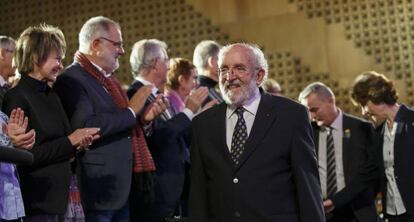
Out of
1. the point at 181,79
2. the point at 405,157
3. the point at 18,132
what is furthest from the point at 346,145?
the point at 18,132

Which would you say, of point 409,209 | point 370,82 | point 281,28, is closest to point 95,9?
point 281,28

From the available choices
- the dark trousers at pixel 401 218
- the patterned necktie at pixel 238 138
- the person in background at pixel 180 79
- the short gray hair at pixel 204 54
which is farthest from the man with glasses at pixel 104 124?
the dark trousers at pixel 401 218

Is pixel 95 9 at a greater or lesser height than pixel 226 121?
greater

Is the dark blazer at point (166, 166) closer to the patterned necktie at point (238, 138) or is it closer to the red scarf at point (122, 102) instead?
the red scarf at point (122, 102)

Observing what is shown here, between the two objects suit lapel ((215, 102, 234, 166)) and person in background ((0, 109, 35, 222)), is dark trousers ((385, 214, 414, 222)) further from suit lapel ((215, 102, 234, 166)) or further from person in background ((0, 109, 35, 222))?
person in background ((0, 109, 35, 222))

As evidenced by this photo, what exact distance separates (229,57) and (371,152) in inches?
93.2

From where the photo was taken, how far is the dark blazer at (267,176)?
3.42m

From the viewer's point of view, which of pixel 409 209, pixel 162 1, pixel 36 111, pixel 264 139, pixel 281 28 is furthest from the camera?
pixel 162 1

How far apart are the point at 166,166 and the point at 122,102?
71 centimetres

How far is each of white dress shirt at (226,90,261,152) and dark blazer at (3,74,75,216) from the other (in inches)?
32.9

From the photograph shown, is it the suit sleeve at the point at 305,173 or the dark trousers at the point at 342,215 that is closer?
the suit sleeve at the point at 305,173

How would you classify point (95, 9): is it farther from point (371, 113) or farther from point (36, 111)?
point (36, 111)

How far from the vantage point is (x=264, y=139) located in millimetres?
3484

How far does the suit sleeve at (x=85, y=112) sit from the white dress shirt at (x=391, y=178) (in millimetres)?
2105
